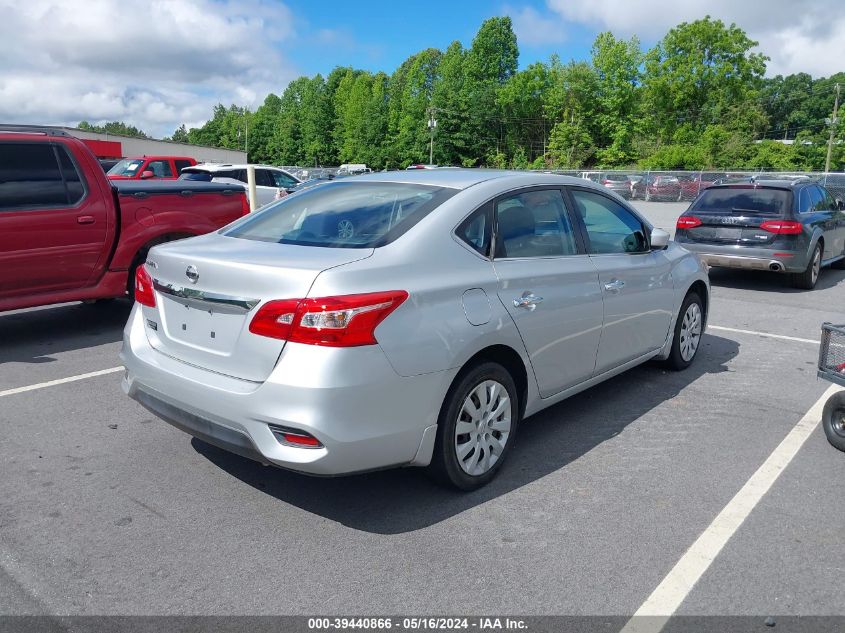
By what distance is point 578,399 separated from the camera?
5.47m

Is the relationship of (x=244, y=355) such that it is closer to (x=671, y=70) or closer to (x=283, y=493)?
(x=283, y=493)

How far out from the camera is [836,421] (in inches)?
179

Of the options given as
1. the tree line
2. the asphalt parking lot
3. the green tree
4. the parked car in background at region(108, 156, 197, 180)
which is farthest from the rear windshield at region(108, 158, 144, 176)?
the green tree

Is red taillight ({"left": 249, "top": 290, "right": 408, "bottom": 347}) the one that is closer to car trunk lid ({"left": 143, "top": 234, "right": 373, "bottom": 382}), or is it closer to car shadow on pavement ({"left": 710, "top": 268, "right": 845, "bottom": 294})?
car trunk lid ({"left": 143, "top": 234, "right": 373, "bottom": 382})

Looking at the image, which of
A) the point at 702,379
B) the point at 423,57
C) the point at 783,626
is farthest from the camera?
the point at 423,57

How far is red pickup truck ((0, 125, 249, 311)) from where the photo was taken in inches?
251

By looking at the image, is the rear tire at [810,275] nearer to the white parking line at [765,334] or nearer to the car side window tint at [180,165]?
the white parking line at [765,334]

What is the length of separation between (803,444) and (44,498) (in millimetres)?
4439

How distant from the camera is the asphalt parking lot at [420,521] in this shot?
2.94 m

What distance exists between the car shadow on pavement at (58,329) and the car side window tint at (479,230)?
4224mm

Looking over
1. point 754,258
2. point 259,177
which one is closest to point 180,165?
point 259,177

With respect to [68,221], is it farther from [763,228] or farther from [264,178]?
[264,178]

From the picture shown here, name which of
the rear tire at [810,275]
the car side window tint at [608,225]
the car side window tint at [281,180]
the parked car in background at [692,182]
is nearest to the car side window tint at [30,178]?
the car side window tint at [608,225]

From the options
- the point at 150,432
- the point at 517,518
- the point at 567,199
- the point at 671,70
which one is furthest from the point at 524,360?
the point at 671,70
